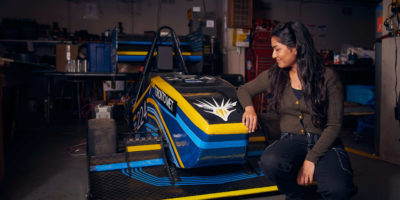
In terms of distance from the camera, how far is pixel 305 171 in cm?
154

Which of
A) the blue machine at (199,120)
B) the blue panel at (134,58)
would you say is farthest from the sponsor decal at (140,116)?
the blue panel at (134,58)

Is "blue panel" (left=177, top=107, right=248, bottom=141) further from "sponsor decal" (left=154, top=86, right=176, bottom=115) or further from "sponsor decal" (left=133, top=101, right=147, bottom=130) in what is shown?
"sponsor decal" (left=133, top=101, right=147, bottom=130)

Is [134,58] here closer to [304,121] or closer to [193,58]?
[193,58]

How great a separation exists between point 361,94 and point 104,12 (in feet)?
22.1

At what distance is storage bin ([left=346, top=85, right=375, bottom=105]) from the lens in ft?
14.9

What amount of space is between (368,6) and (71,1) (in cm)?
965

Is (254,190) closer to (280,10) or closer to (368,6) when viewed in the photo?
(280,10)

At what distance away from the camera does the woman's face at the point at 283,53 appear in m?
1.64

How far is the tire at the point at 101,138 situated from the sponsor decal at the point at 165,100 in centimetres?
46

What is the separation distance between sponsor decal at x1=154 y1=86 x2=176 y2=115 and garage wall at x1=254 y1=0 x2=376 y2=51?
25.4 feet

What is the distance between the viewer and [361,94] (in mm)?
4762

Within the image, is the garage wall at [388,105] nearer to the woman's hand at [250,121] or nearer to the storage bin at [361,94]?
the storage bin at [361,94]

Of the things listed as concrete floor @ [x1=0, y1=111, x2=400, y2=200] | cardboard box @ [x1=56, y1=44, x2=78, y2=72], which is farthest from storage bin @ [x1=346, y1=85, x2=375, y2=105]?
cardboard box @ [x1=56, y1=44, x2=78, y2=72]

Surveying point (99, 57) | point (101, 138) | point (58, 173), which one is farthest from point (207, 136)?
point (99, 57)
